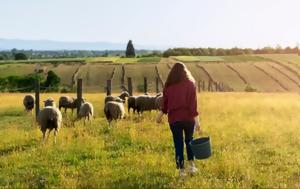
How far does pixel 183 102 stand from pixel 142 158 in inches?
102

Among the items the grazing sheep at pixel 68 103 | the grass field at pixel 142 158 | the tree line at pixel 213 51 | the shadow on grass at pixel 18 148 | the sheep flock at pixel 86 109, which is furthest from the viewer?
the tree line at pixel 213 51

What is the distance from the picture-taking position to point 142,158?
13398 millimetres

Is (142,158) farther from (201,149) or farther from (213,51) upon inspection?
(213,51)

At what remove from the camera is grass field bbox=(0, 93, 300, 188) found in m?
11.0


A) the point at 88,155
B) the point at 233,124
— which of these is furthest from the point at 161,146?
the point at 233,124

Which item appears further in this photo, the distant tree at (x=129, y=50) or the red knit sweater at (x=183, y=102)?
the distant tree at (x=129, y=50)

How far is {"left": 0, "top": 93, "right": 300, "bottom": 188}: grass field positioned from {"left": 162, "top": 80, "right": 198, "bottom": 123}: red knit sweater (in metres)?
1.24

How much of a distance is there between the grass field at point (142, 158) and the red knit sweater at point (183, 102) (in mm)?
1238

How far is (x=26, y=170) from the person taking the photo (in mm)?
12508

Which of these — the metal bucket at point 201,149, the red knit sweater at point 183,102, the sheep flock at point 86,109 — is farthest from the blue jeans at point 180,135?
the sheep flock at point 86,109

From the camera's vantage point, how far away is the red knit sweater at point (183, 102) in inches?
448

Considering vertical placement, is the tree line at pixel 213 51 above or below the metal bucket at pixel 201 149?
above

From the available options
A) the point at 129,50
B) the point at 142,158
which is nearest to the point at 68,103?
the point at 142,158

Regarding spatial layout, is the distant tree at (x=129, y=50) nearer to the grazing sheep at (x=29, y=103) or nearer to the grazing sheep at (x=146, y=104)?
the grazing sheep at (x=29, y=103)
